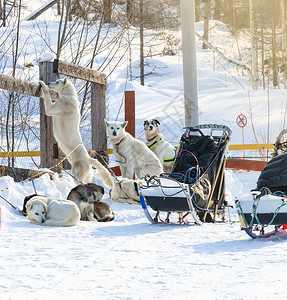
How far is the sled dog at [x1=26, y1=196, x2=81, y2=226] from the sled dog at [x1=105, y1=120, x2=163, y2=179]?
10.5ft

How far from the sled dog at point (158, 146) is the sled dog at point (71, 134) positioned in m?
2.43

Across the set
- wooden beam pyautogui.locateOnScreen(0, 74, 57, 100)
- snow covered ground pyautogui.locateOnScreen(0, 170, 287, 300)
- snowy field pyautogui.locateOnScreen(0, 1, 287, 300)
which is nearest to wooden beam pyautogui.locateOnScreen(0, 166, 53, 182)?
snowy field pyautogui.locateOnScreen(0, 1, 287, 300)

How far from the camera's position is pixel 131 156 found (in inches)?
338

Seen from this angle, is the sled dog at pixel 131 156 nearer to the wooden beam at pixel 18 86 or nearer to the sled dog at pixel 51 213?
the wooden beam at pixel 18 86

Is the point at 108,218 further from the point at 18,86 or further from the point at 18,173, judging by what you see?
the point at 18,86

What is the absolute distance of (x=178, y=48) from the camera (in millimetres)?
33406

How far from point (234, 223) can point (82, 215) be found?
170 cm

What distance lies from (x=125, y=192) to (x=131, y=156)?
1.12m

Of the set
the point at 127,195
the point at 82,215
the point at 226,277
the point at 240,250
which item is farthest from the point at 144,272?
the point at 127,195

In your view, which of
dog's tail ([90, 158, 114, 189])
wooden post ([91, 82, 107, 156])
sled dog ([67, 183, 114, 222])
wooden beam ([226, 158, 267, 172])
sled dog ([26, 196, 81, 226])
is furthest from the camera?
wooden beam ([226, 158, 267, 172])

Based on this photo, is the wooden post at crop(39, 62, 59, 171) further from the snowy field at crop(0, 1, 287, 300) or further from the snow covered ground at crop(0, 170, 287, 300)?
the snow covered ground at crop(0, 170, 287, 300)

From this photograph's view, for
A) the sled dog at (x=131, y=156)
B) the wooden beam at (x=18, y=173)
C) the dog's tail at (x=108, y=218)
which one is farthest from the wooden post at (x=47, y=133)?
the dog's tail at (x=108, y=218)

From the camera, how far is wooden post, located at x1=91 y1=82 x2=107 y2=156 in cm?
895

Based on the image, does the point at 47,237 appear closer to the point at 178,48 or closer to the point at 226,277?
the point at 226,277
